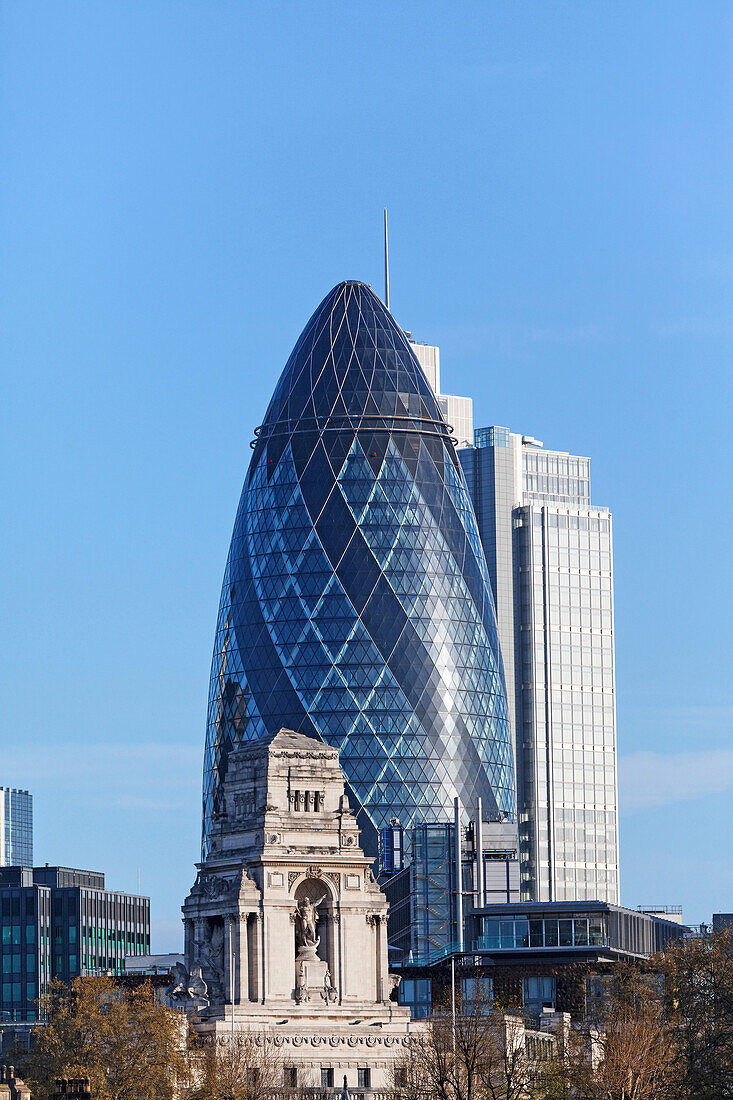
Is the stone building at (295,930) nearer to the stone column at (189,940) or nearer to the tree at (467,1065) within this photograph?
the stone column at (189,940)

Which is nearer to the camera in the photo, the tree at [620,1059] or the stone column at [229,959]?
the tree at [620,1059]

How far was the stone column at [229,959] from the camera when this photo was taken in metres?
119

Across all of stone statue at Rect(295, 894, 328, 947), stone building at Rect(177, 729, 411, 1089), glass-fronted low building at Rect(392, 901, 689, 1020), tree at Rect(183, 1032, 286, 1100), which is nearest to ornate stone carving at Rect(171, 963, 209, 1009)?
stone building at Rect(177, 729, 411, 1089)

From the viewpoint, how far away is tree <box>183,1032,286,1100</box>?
101688 mm

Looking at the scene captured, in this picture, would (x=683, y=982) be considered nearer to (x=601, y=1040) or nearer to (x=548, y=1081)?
(x=601, y=1040)

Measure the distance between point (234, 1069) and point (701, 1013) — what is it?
20.9m

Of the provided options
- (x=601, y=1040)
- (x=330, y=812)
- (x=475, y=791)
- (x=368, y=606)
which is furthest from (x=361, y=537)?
(x=601, y=1040)

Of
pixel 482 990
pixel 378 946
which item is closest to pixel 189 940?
pixel 378 946

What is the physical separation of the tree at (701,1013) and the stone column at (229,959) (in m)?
20.6

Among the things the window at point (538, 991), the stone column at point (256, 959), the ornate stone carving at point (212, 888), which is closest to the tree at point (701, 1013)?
the stone column at point (256, 959)

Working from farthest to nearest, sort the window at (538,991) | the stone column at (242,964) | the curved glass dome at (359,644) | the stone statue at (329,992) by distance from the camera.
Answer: the curved glass dome at (359,644) → the window at (538,991) → the stone statue at (329,992) → the stone column at (242,964)

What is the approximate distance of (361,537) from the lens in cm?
19700

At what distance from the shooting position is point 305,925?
122m

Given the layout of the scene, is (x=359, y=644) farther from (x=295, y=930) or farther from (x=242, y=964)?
(x=242, y=964)
